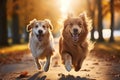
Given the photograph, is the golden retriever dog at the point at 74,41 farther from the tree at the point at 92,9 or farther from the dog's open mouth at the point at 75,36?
the tree at the point at 92,9

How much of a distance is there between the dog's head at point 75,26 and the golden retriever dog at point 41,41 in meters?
0.79

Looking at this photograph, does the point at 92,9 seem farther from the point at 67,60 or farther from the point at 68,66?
the point at 68,66

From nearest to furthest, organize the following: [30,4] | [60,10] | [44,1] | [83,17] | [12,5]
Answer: [83,17] → [12,5] → [30,4] → [44,1] → [60,10]

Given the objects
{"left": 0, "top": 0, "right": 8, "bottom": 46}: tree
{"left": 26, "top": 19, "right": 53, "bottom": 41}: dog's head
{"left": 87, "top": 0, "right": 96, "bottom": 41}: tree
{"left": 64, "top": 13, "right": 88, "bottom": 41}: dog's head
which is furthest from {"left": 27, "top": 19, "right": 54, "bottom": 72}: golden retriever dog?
{"left": 87, "top": 0, "right": 96, "bottom": 41}: tree

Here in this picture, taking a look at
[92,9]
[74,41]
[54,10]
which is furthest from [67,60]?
[54,10]

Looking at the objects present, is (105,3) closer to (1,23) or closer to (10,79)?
(1,23)

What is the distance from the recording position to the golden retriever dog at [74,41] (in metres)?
10.6

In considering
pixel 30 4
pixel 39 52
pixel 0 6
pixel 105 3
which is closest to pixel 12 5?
pixel 30 4

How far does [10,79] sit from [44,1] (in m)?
36.8

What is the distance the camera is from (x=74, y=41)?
35.1ft

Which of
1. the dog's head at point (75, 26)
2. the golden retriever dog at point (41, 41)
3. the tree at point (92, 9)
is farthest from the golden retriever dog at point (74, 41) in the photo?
the tree at point (92, 9)

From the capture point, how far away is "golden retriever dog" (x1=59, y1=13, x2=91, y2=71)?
10.6 metres

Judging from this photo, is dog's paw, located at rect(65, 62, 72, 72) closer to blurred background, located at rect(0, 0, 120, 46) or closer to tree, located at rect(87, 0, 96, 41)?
blurred background, located at rect(0, 0, 120, 46)

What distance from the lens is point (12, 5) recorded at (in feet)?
131
